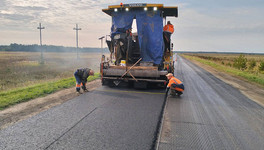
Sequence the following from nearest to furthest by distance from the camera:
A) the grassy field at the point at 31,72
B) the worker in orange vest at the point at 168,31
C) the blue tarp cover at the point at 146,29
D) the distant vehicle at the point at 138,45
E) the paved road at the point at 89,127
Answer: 1. the paved road at the point at 89,127
2. the distant vehicle at the point at 138,45
3. the blue tarp cover at the point at 146,29
4. the worker in orange vest at the point at 168,31
5. the grassy field at the point at 31,72

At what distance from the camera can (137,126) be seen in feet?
13.3

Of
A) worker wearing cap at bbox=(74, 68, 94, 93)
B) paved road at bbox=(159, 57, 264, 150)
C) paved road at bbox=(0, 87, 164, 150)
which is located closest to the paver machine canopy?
worker wearing cap at bbox=(74, 68, 94, 93)

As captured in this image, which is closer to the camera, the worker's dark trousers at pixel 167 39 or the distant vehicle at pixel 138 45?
the distant vehicle at pixel 138 45

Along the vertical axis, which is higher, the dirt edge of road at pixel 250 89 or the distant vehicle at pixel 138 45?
the distant vehicle at pixel 138 45

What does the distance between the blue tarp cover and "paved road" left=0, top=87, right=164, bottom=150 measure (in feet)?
10.3

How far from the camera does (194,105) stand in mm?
5953

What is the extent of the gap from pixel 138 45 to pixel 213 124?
5.30 meters

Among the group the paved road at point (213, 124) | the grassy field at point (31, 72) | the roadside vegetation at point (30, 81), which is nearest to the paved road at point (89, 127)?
the paved road at point (213, 124)

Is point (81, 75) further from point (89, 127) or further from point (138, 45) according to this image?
point (89, 127)

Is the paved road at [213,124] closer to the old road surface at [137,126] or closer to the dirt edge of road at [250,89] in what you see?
the old road surface at [137,126]

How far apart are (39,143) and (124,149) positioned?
1553mm

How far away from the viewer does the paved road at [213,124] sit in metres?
3.38

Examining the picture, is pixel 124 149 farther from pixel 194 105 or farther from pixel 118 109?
pixel 194 105

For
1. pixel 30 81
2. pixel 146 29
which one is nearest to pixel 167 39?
pixel 146 29
